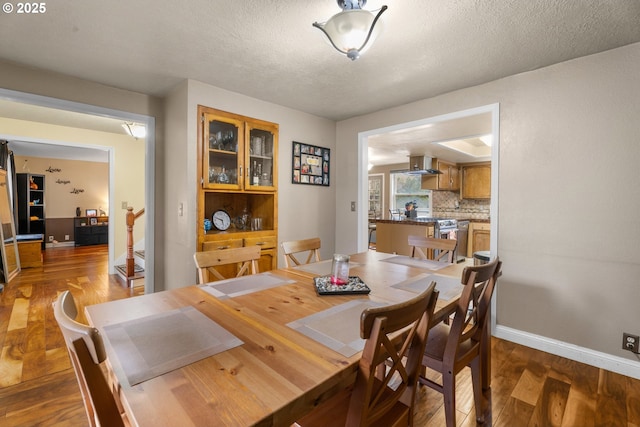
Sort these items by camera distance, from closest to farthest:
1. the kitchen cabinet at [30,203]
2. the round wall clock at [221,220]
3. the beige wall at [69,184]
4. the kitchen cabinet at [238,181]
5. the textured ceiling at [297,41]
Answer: the textured ceiling at [297,41] → the kitchen cabinet at [238,181] → the round wall clock at [221,220] → the kitchen cabinet at [30,203] → the beige wall at [69,184]

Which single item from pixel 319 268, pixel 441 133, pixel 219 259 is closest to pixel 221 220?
pixel 219 259

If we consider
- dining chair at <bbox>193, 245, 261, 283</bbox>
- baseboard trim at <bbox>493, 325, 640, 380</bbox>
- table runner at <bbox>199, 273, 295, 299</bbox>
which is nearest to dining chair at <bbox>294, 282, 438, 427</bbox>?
table runner at <bbox>199, 273, 295, 299</bbox>

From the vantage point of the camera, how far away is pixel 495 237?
2586 mm

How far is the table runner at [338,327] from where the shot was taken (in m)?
0.91

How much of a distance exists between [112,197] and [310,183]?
3.59m

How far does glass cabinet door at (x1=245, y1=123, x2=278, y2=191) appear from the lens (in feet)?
9.86

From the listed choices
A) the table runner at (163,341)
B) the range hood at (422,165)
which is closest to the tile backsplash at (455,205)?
the range hood at (422,165)

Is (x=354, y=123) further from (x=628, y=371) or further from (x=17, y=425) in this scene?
(x=17, y=425)

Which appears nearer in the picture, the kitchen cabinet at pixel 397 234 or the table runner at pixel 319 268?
the table runner at pixel 319 268

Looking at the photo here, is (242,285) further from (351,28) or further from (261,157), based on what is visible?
(261,157)

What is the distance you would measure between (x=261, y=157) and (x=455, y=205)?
17.2ft

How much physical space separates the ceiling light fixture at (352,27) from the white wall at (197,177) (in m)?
1.61

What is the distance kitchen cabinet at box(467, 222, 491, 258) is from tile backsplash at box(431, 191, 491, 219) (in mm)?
544

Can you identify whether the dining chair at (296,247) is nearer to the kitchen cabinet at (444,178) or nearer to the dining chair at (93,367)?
the dining chair at (93,367)
